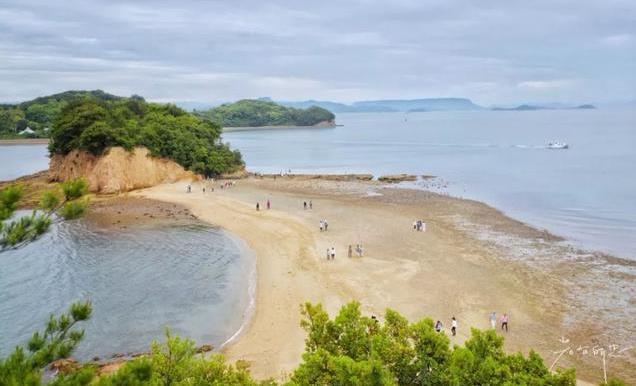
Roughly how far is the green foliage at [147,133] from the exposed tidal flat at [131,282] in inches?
563

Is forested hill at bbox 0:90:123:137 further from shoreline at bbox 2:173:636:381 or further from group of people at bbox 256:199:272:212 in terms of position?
shoreline at bbox 2:173:636:381

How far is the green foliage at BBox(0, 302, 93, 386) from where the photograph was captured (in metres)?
8.60

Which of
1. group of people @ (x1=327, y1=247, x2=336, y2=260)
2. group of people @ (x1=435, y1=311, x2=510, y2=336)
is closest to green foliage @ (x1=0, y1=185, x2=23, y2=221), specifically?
group of people @ (x1=435, y1=311, x2=510, y2=336)

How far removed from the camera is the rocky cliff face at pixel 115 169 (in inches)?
2227

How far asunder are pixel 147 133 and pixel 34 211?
54.7 meters

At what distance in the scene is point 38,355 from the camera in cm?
961

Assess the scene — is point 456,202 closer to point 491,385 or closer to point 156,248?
point 156,248

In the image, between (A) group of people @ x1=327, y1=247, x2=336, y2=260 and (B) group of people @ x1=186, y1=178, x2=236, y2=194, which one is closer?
(A) group of people @ x1=327, y1=247, x2=336, y2=260

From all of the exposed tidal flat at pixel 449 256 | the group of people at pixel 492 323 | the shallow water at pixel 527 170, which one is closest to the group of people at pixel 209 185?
the exposed tidal flat at pixel 449 256

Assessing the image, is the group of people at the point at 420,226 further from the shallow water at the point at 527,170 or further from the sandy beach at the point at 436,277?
the shallow water at the point at 527,170

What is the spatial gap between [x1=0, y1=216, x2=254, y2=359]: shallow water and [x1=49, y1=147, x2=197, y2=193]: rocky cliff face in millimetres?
13773

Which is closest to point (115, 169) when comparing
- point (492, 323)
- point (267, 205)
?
point (267, 205)

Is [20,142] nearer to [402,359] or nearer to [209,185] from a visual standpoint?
[209,185]

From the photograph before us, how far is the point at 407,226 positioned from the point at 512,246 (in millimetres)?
8458
